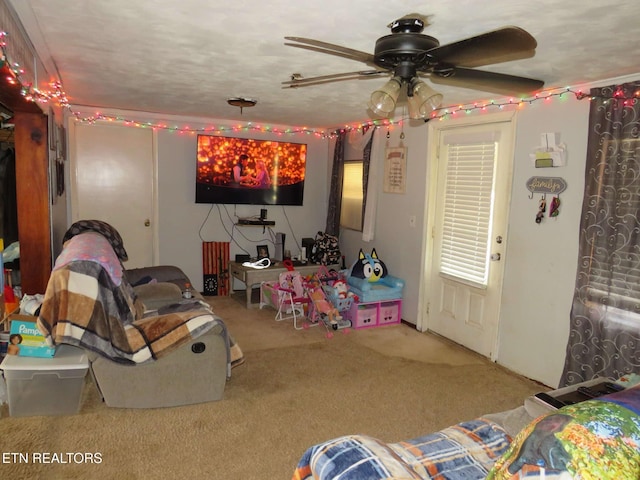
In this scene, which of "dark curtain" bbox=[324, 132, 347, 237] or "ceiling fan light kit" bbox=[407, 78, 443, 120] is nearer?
"ceiling fan light kit" bbox=[407, 78, 443, 120]

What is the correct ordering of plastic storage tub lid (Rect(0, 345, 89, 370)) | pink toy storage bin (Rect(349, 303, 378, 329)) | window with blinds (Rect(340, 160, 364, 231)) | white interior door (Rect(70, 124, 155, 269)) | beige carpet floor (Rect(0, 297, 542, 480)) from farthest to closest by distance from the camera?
window with blinds (Rect(340, 160, 364, 231))
white interior door (Rect(70, 124, 155, 269))
pink toy storage bin (Rect(349, 303, 378, 329))
plastic storage tub lid (Rect(0, 345, 89, 370))
beige carpet floor (Rect(0, 297, 542, 480))

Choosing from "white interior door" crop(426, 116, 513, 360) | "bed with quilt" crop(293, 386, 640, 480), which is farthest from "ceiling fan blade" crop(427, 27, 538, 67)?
"white interior door" crop(426, 116, 513, 360)

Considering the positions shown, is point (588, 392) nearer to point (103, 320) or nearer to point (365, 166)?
point (103, 320)

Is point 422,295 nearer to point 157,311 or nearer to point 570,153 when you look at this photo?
point 570,153

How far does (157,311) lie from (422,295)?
2583 mm

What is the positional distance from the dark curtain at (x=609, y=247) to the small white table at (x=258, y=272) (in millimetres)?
3034

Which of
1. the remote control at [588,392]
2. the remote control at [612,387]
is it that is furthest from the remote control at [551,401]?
the remote control at [612,387]

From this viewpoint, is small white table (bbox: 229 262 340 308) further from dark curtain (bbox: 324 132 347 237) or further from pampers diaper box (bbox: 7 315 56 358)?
pampers diaper box (bbox: 7 315 56 358)

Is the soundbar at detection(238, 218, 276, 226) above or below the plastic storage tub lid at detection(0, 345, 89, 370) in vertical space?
above

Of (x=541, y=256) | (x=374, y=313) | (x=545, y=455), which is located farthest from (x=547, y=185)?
(x=545, y=455)

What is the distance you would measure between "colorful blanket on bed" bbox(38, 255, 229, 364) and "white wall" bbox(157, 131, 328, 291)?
2.71 metres

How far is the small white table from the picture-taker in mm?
5148

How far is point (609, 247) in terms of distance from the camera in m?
2.87

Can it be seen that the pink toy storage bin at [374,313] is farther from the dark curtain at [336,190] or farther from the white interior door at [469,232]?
the dark curtain at [336,190]
